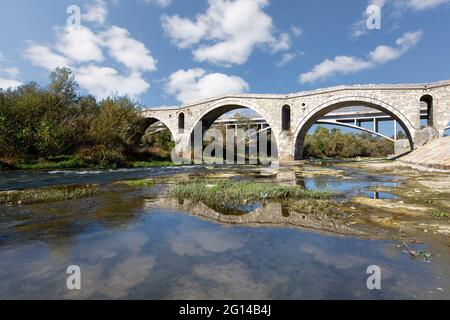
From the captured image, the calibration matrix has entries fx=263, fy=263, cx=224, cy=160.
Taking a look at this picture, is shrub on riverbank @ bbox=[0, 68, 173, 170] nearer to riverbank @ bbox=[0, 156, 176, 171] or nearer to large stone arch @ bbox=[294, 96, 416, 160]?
riverbank @ bbox=[0, 156, 176, 171]

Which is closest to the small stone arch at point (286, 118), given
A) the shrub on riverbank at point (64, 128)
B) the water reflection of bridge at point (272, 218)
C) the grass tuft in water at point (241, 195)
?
the shrub on riverbank at point (64, 128)

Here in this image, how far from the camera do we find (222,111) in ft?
158

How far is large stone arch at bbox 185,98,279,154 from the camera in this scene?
4006 centimetres

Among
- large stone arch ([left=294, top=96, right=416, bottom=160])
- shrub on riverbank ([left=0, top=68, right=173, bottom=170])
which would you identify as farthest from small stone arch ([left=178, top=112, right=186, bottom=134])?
large stone arch ([left=294, top=96, right=416, bottom=160])

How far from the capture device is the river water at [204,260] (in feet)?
9.75

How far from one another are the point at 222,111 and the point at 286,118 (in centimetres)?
1271

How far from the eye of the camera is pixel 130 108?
34.5 metres

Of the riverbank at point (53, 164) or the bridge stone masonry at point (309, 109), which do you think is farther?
the bridge stone masonry at point (309, 109)

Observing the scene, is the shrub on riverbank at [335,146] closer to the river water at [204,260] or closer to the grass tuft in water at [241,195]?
the grass tuft in water at [241,195]

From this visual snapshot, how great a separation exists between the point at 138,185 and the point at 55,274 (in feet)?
32.8

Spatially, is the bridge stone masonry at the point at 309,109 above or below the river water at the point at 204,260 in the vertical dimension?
above

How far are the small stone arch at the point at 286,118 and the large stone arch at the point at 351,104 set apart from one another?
7.29 ft

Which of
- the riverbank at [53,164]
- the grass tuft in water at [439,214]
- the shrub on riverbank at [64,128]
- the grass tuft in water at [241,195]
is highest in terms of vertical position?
the shrub on riverbank at [64,128]
